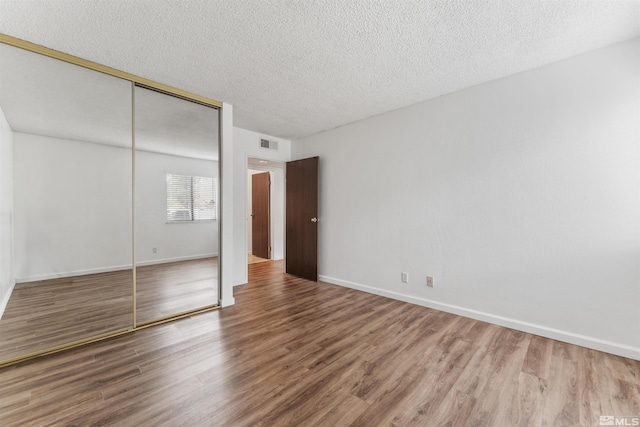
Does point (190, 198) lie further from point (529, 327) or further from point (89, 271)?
point (529, 327)

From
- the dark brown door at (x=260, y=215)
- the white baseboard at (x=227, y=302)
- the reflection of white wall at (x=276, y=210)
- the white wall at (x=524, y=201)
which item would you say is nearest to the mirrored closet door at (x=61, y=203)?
the white baseboard at (x=227, y=302)

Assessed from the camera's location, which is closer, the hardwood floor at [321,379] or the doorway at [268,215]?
the hardwood floor at [321,379]

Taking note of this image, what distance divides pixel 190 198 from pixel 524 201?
3724mm

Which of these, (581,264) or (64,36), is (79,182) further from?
(581,264)

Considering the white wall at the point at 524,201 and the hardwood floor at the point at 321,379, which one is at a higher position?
the white wall at the point at 524,201

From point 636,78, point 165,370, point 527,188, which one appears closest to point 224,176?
point 165,370

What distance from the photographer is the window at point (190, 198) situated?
9.77ft

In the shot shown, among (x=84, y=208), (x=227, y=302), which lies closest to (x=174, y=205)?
(x=84, y=208)

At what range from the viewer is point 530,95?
257cm

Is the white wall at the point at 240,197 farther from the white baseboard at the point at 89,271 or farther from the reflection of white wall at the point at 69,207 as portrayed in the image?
the reflection of white wall at the point at 69,207

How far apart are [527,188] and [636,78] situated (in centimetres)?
112

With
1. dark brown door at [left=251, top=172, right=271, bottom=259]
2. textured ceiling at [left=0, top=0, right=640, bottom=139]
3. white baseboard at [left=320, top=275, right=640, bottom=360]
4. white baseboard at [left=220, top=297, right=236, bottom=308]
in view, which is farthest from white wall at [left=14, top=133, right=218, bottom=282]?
dark brown door at [left=251, top=172, right=271, bottom=259]

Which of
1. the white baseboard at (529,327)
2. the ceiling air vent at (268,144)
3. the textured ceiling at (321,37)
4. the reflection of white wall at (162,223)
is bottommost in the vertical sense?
the white baseboard at (529,327)

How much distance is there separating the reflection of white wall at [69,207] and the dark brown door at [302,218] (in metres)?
2.67
